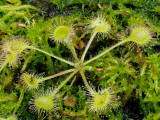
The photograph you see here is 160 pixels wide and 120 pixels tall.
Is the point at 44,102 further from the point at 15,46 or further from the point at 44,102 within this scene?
the point at 15,46

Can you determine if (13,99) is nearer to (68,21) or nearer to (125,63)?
(68,21)

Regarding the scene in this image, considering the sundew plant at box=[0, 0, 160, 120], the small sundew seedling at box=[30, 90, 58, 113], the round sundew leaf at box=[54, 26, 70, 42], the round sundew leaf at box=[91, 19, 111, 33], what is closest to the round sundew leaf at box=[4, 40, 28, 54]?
the sundew plant at box=[0, 0, 160, 120]

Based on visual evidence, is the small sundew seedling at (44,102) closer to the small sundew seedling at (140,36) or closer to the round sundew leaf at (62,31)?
the round sundew leaf at (62,31)

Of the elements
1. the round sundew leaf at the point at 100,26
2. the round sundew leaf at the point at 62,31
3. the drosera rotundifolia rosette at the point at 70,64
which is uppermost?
the round sundew leaf at the point at 100,26

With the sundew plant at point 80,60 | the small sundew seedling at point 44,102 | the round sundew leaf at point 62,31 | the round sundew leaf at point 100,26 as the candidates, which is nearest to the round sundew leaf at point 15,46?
the sundew plant at point 80,60

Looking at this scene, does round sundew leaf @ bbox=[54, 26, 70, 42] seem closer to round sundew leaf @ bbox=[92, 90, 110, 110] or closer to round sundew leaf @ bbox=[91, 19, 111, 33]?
round sundew leaf @ bbox=[91, 19, 111, 33]

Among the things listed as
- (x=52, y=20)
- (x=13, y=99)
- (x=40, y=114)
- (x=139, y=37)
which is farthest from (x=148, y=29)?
(x=13, y=99)
